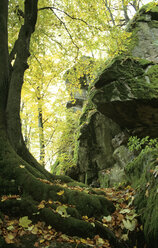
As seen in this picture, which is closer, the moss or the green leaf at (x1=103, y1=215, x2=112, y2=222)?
the green leaf at (x1=103, y1=215, x2=112, y2=222)

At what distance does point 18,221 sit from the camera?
2723mm

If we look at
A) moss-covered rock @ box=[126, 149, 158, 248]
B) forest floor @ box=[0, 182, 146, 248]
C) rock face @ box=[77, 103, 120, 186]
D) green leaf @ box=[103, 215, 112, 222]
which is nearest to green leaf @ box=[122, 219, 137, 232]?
forest floor @ box=[0, 182, 146, 248]

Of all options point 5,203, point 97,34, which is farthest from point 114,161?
point 5,203

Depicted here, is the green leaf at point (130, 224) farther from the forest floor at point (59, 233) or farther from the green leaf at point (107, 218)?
the green leaf at point (107, 218)

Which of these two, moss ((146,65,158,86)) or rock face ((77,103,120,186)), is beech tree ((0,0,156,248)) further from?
moss ((146,65,158,86))

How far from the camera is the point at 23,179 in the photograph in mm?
3512

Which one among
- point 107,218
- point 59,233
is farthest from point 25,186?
point 107,218

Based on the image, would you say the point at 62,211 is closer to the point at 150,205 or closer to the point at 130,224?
the point at 130,224

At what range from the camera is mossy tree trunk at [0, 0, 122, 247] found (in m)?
2.89

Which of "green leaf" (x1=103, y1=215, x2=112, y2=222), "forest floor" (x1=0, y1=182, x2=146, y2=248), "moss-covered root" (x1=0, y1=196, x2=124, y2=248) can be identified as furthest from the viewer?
"green leaf" (x1=103, y1=215, x2=112, y2=222)

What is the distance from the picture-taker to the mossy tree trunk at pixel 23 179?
289cm

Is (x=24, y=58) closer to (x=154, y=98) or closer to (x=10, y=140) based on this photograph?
(x=10, y=140)

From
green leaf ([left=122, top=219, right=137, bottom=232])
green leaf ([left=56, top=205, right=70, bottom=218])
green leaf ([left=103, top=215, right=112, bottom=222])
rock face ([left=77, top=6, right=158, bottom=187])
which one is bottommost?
green leaf ([left=103, top=215, right=112, bottom=222])

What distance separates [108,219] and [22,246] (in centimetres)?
169
